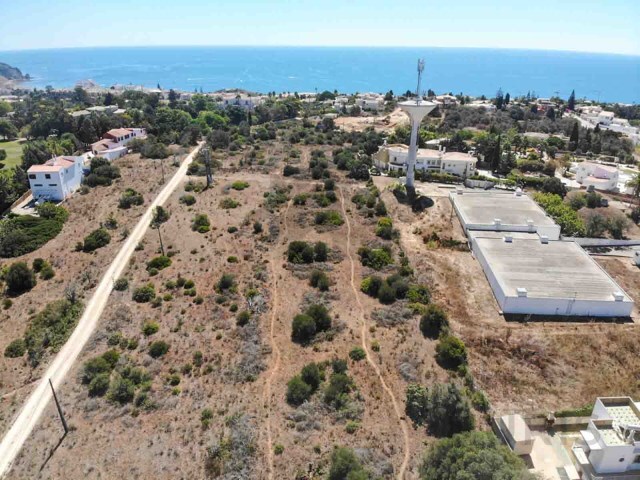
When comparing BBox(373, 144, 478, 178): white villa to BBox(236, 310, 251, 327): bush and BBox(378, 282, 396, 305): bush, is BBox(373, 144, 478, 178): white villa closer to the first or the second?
BBox(378, 282, 396, 305): bush

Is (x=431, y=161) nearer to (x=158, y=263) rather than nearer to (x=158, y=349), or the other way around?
(x=158, y=263)

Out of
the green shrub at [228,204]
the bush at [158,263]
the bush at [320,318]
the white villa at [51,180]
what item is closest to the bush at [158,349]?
the bush at [320,318]

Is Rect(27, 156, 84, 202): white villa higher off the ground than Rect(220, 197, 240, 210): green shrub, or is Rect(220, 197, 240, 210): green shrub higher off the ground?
Rect(27, 156, 84, 202): white villa

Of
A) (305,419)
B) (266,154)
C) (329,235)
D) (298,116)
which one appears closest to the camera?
(305,419)

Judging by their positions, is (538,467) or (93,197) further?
(93,197)

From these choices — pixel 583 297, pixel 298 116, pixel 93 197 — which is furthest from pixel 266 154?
pixel 583 297

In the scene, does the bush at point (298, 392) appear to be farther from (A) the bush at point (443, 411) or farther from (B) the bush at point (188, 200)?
(B) the bush at point (188, 200)

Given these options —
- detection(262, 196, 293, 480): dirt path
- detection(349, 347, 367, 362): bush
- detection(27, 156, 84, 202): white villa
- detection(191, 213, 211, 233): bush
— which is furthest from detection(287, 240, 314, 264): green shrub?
detection(27, 156, 84, 202): white villa

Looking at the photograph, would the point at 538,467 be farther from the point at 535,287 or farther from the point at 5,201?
the point at 5,201
